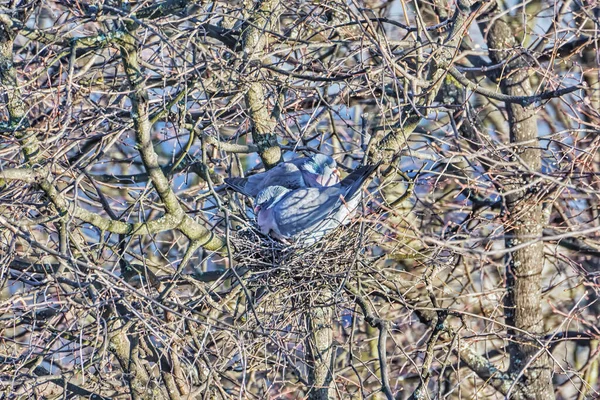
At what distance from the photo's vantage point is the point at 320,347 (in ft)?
13.4

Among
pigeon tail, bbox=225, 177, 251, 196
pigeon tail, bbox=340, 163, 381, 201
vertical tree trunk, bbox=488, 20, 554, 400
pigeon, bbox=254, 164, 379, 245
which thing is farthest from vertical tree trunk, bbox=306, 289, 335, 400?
vertical tree trunk, bbox=488, 20, 554, 400

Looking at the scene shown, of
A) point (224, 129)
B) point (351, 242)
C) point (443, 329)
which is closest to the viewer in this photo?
point (351, 242)

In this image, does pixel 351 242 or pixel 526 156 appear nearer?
pixel 351 242

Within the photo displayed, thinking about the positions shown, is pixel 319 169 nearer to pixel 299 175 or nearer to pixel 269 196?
pixel 299 175

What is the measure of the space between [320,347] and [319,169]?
99 cm

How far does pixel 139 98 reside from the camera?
3.49 m

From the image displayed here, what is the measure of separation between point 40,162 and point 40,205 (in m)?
0.21

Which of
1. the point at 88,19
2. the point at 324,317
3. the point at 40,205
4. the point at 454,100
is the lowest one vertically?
the point at 40,205

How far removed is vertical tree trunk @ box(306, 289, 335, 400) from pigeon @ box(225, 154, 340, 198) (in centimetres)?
63

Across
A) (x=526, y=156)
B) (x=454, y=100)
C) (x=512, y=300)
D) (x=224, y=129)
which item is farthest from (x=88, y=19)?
(x=512, y=300)

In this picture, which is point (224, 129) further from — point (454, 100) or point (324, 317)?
point (324, 317)

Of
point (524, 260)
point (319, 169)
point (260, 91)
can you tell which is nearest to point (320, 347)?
point (319, 169)

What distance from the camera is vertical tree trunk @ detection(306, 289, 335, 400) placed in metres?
3.84

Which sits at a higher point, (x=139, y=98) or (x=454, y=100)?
(x=454, y=100)
